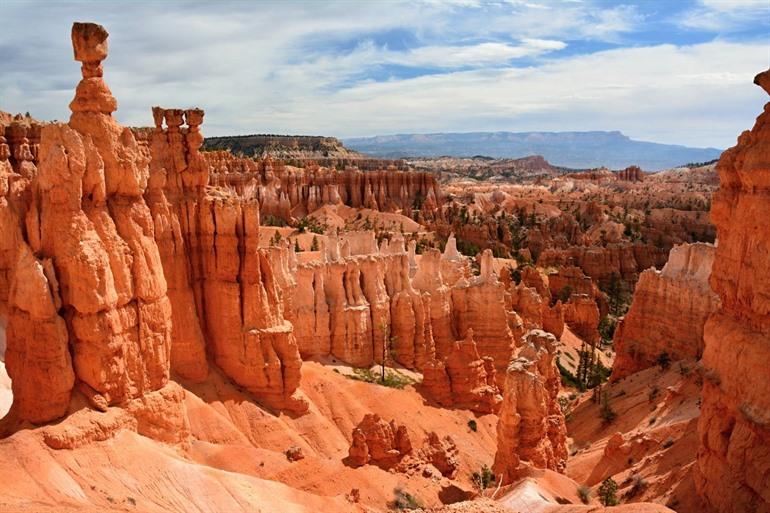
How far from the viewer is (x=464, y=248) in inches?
2928

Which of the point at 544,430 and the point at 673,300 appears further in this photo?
the point at 673,300

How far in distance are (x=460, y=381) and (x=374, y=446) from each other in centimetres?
897

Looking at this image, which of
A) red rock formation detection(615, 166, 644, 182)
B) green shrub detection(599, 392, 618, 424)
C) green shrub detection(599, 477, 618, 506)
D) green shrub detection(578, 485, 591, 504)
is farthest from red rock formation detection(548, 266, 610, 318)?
red rock formation detection(615, 166, 644, 182)

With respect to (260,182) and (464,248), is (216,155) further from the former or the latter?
(464,248)

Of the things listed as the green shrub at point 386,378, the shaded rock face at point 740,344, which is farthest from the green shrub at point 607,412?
the shaded rock face at point 740,344

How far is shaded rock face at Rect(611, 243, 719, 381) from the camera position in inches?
1252

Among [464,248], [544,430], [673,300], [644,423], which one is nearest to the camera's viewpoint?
[544,430]

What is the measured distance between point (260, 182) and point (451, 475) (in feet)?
241

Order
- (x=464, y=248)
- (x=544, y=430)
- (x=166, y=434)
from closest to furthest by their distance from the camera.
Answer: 1. (x=166, y=434)
2. (x=544, y=430)
3. (x=464, y=248)

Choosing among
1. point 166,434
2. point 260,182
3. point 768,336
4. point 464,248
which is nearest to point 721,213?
point 768,336

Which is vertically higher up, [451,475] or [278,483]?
[278,483]

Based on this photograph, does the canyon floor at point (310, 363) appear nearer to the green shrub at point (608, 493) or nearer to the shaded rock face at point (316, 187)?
the green shrub at point (608, 493)

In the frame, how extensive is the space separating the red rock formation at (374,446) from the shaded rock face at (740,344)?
9053mm

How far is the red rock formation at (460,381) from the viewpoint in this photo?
2908 cm
